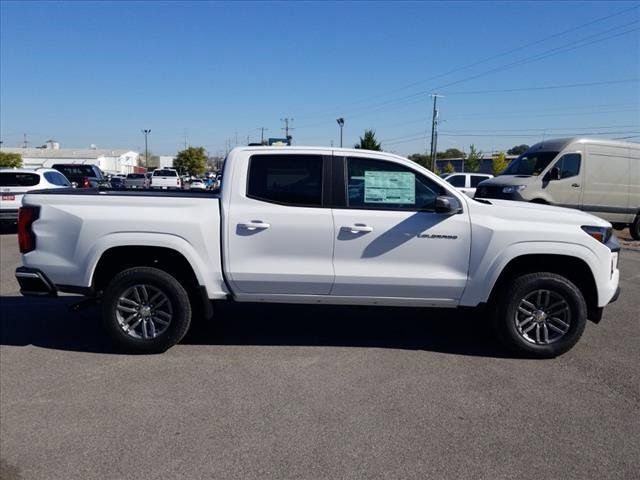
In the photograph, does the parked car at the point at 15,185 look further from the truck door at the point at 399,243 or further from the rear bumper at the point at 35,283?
the truck door at the point at 399,243

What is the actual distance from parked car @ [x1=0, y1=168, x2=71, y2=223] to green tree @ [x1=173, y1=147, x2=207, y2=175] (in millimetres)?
81235

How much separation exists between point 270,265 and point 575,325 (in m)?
2.88

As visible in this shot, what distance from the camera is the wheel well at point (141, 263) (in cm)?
544

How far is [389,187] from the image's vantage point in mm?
5391

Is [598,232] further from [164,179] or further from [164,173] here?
[164,173]

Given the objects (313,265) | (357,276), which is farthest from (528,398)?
(313,265)

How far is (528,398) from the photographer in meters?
4.46

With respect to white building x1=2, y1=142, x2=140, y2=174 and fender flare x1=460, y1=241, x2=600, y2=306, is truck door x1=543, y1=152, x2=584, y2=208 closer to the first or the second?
fender flare x1=460, y1=241, x2=600, y2=306

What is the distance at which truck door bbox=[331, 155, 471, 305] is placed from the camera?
17.2 feet

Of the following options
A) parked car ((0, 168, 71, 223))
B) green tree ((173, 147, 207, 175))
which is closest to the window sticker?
parked car ((0, 168, 71, 223))

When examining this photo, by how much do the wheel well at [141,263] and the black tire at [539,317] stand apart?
9.64 ft

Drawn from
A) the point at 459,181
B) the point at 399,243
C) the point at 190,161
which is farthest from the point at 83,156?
the point at 399,243

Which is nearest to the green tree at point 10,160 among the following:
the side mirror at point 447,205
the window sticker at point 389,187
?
the window sticker at point 389,187

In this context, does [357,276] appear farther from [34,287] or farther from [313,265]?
[34,287]
